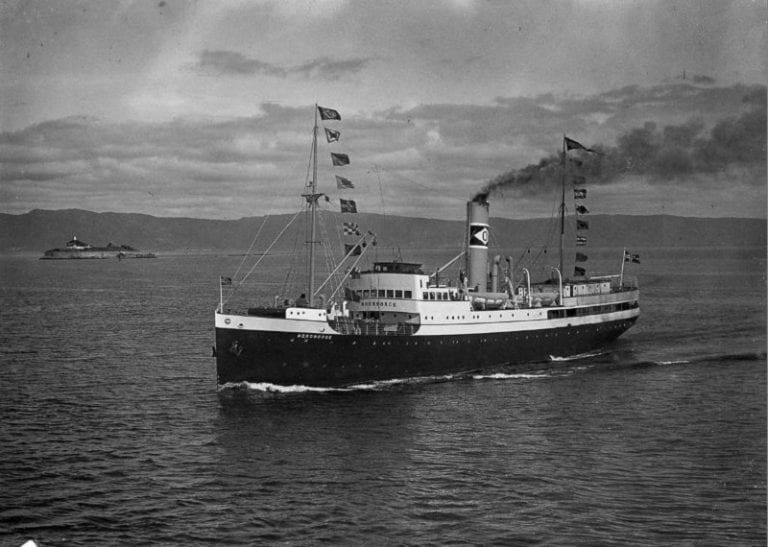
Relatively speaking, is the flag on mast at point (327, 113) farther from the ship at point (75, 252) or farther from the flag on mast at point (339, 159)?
the ship at point (75, 252)

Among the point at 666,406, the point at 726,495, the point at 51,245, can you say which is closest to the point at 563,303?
the point at 666,406

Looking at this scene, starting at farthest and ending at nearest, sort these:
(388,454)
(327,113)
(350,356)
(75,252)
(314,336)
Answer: (75,252) → (350,356) → (314,336) → (327,113) → (388,454)

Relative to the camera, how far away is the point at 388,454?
2603cm

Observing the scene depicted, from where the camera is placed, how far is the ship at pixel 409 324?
35.7 m

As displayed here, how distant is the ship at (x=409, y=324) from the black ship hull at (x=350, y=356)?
0.16 ft

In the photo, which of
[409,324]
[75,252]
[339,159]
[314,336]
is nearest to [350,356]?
[314,336]

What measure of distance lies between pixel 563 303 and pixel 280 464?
29.4 metres

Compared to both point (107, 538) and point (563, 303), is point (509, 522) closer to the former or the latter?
point (107, 538)

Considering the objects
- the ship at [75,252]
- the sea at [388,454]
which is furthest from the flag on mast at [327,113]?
the ship at [75,252]

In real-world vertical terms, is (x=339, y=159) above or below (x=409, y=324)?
above

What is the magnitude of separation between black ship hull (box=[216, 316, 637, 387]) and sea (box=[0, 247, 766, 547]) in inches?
34.1

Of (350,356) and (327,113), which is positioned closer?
(327,113)

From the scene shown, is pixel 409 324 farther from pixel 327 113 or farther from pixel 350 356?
pixel 327 113

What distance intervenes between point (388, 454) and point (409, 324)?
14.1 m
